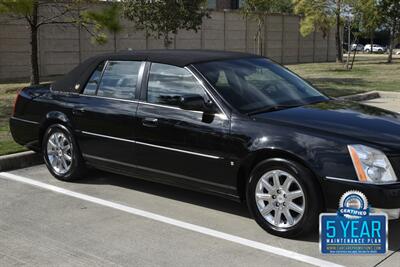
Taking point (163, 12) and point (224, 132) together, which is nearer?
point (224, 132)

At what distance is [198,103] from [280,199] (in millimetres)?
1148

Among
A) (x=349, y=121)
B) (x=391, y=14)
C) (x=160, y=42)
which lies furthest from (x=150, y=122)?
(x=391, y=14)

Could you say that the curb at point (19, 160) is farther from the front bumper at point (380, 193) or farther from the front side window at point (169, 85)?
the front bumper at point (380, 193)

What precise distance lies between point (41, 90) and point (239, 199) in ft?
10.4

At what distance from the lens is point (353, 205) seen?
4137 mm

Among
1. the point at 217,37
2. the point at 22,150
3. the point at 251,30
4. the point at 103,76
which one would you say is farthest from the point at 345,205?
the point at 251,30

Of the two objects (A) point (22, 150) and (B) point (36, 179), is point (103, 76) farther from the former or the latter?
(A) point (22, 150)

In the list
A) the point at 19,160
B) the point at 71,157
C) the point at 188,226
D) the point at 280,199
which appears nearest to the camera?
the point at 280,199

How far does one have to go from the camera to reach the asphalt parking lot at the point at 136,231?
4148 millimetres

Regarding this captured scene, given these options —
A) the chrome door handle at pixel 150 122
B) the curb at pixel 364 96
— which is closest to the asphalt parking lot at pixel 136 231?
the chrome door handle at pixel 150 122

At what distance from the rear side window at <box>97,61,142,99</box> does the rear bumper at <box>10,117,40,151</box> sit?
46.2 inches

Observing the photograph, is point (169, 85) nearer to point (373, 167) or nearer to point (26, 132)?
point (373, 167)

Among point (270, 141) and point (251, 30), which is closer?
point (270, 141)

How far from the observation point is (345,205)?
4172 millimetres
